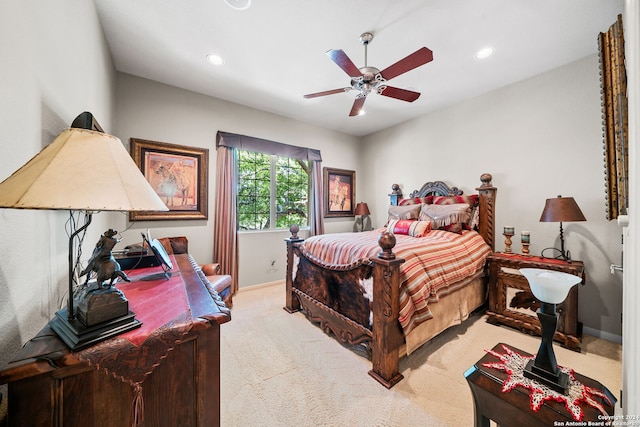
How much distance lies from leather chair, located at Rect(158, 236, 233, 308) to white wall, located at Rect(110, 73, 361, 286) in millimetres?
259

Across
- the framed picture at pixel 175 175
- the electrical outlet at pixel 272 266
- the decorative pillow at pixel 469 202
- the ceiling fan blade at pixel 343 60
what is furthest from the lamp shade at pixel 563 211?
the framed picture at pixel 175 175

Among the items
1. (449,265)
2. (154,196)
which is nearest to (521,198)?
(449,265)

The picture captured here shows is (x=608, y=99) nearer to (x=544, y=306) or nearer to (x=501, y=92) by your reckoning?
(x=544, y=306)

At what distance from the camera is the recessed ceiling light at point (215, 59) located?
7.90 ft

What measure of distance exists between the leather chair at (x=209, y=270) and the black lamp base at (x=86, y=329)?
168cm

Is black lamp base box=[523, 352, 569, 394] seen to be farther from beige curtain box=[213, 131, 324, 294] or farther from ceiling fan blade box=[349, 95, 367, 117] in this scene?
beige curtain box=[213, 131, 324, 294]

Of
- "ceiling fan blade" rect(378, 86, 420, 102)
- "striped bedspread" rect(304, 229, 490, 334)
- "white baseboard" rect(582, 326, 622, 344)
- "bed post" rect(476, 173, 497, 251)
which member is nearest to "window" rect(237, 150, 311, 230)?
"striped bedspread" rect(304, 229, 490, 334)

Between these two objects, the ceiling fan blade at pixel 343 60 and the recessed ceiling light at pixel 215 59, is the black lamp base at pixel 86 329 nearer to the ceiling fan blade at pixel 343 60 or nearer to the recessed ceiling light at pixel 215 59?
the ceiling fan blade at pixel 343 60

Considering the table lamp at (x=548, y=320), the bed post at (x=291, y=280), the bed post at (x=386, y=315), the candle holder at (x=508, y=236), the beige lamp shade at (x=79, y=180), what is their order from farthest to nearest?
the bed post at (x=291, y=280), the candle holder at (x=508, y=236), the bed post at (x=386, y=315), the table lamp at (x=548, y=320), the beige lamp shade at (x=79, y=180)

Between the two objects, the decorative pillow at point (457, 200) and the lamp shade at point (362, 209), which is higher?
the decorative pillow at point (457, 200)

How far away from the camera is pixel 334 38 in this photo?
216 centimetres

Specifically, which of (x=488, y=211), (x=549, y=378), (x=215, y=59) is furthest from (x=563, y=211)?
(x=215, y=59)

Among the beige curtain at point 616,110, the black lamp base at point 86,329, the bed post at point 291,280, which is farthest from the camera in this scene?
the bed post at point 291,280

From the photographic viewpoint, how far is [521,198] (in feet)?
9.44
